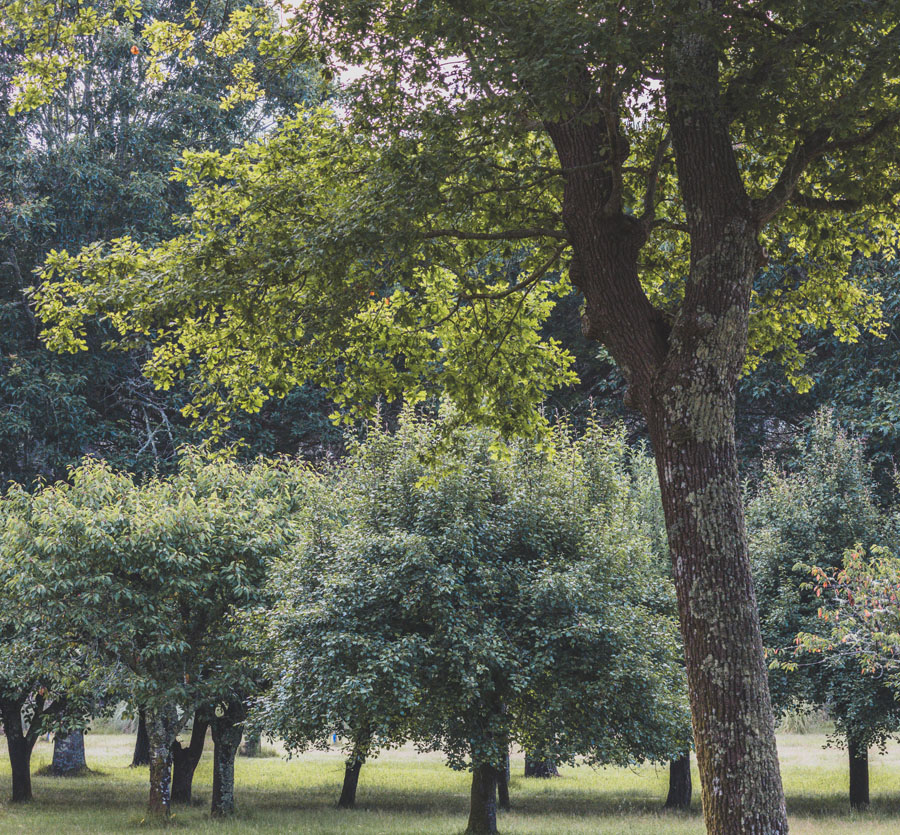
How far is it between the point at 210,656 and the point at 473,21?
1679 centimetres

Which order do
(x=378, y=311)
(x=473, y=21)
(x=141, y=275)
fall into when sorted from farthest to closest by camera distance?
(x=378, y=311) → (x=141, y=275) → (x=473, y=21)

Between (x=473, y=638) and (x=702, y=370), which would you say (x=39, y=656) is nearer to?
(x=473, y=638)

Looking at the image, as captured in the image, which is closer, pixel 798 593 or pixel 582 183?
pixel 582 183

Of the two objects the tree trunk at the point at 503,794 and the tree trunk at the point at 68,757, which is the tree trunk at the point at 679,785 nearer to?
the tree trunk at the point at 503,794

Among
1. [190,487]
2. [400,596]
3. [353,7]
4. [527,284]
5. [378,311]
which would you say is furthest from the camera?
[190,487]

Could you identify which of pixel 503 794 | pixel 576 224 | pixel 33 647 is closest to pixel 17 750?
pixel 33 647

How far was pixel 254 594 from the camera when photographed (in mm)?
21109

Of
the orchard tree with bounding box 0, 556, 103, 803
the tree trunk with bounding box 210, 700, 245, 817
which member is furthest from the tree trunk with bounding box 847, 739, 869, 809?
the orchard tree with bounding box 0, 556, 103, 803

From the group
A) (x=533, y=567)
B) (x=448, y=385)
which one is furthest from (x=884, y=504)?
(x=448, y=385)

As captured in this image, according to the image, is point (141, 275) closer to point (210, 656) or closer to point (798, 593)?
point (210, 656)

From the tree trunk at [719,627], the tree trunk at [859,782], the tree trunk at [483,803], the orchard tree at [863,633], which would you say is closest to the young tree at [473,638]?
the tree trunk at [483,803]

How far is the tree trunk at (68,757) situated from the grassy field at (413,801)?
0.69 metres

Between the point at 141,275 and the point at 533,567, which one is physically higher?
the point at 141,275

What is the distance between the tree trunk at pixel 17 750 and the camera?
2420 centimetres
